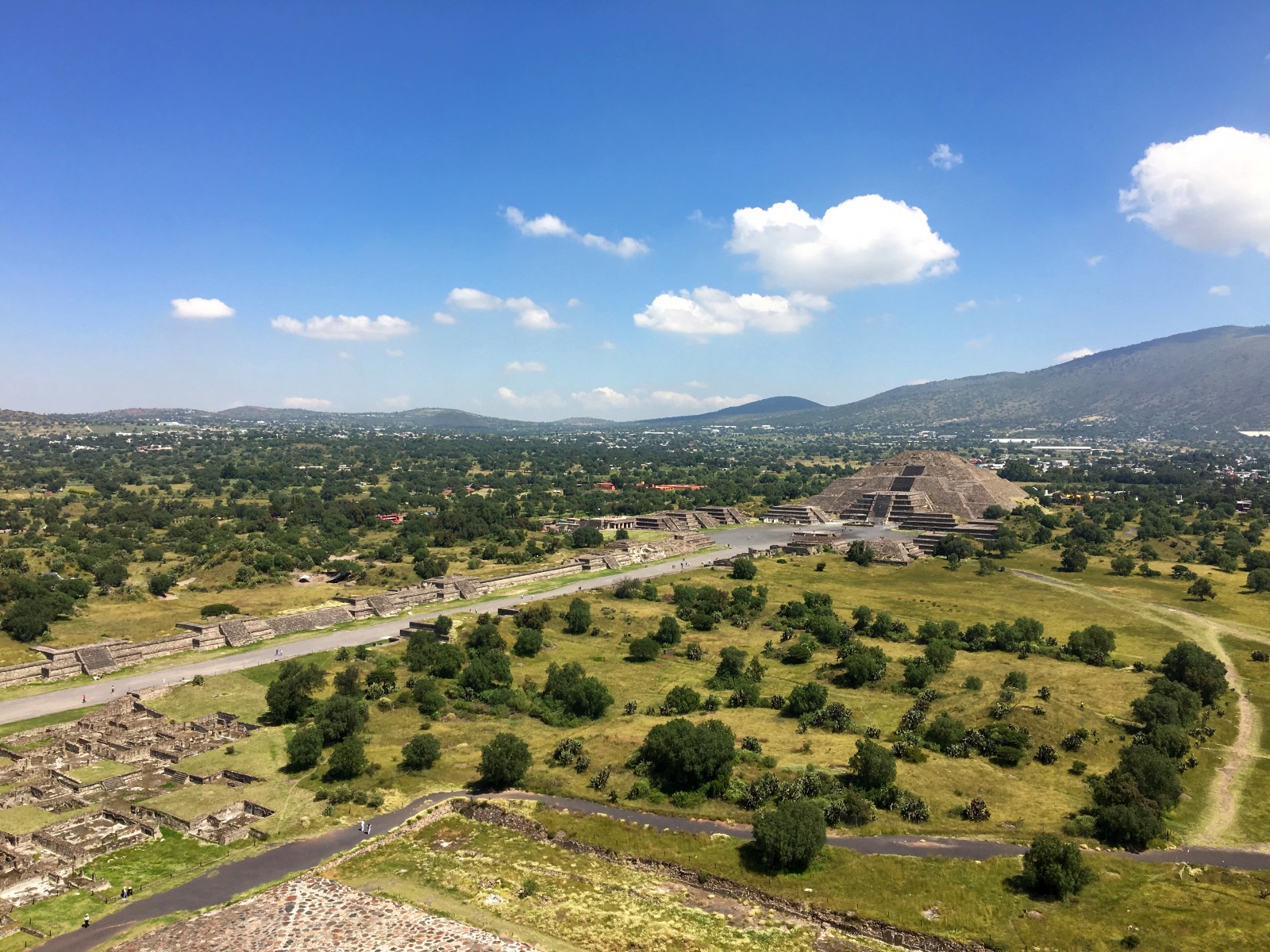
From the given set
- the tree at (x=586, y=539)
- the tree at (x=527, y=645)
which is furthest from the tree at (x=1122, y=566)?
the tree at (x=527, y=645)

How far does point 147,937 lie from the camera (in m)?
27.9

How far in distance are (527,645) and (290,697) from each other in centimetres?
1950

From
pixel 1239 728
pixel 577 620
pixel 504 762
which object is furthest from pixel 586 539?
pixel 1239 728

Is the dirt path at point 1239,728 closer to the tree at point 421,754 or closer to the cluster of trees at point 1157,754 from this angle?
the cluster of trees at point 1157,754

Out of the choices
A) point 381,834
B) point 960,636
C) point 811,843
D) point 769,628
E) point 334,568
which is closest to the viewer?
point 811,843

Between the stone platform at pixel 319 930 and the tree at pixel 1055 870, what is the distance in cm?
2148

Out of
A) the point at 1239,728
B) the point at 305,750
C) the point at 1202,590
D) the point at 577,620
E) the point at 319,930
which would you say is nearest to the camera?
the point at 319,930

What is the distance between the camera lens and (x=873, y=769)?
38719 mm

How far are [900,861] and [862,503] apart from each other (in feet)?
435

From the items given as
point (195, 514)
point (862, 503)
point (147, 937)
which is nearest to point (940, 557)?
point (862, 503)

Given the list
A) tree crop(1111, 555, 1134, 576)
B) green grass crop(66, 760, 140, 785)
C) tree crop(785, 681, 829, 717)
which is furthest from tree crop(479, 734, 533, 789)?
tree crop(1111, 555, 1134, 576)

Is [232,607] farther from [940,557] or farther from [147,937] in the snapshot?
[940,557]

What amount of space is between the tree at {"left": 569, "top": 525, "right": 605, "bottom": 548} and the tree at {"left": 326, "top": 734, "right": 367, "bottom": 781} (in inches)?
2942

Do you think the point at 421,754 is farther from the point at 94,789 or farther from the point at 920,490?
the point at 920,490
